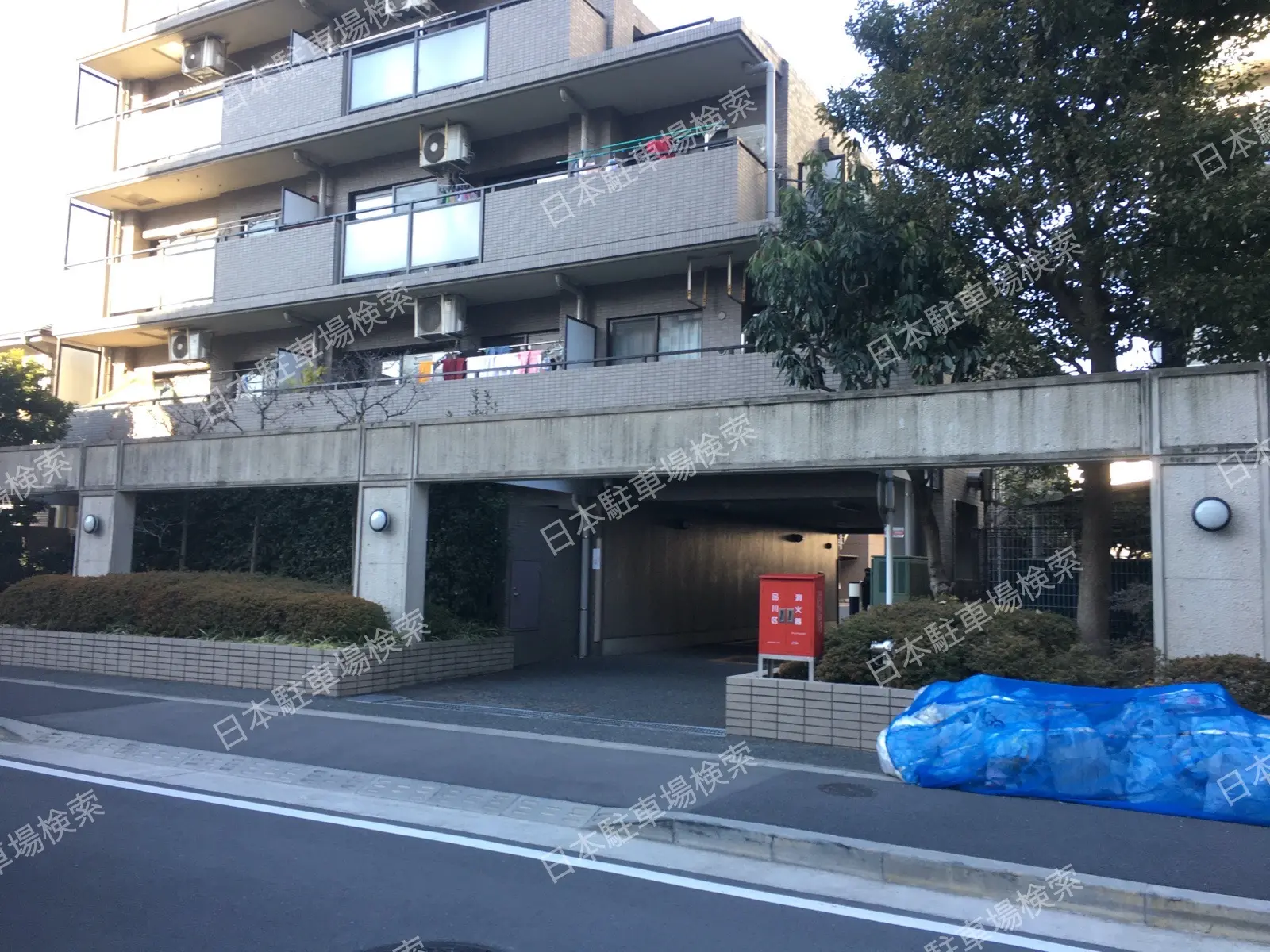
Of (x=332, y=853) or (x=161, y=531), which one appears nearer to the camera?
(x=332, y=853)

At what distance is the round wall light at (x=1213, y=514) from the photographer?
28.8 ft

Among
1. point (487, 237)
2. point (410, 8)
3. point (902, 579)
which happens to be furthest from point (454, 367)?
point (902, 579)

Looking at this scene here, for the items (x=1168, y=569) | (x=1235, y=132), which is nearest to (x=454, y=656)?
(x=1168, y=569)

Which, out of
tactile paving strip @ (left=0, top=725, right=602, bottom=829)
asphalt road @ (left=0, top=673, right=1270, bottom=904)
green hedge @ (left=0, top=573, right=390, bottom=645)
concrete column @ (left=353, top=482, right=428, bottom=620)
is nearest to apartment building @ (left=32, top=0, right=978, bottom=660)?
concrete column @ (left=353, top=482, right=428, bottom=620)

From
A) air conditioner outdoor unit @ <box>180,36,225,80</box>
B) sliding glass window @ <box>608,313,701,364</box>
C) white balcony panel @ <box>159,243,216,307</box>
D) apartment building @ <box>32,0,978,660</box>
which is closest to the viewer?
apartment building @ <box>32,0,978,660</box>

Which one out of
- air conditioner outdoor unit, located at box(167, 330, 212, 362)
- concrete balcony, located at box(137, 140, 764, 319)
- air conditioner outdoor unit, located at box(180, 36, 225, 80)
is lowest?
air conditioner outdoor unit, located at box(167, 330, 212, 362)

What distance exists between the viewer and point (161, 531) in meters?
18.1

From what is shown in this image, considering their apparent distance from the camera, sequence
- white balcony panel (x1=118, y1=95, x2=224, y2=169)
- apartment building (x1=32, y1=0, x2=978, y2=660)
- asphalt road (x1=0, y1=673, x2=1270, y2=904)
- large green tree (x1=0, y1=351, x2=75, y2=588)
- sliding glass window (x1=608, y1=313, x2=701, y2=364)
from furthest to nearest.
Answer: white balcony panel (x1=118, y1=95, x2=224, y2=169)
large green tree (x1=0, y1=351, x2=75, y2=588)
sliding glass window (x1=608, y1=313, x2=701, y2=364)
apartment building (x1=32, y1=0, x2=978, y2=660)
asphalt road (x1=0, y1=673, x2=1270, y2=904)

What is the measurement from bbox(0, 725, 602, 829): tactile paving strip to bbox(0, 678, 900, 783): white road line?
1751 millimetres

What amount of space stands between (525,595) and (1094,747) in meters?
10.7

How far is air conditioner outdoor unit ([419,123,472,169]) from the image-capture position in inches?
755

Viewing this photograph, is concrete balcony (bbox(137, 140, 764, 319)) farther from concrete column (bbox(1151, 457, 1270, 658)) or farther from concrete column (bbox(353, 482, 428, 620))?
concrete column (bbox(1151, 457, 1270, 658))

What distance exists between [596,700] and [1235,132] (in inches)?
365

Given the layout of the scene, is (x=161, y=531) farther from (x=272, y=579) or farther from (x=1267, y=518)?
(x=1267, y=518)
